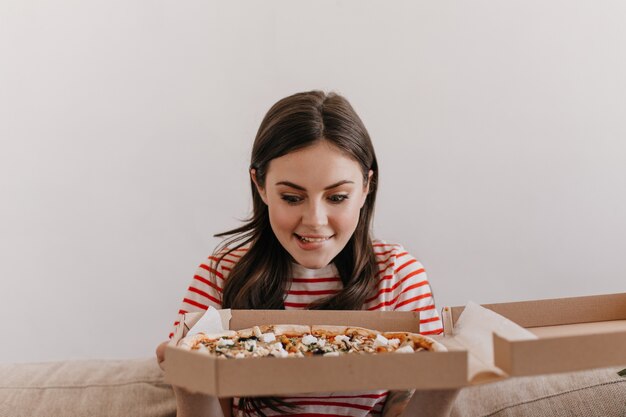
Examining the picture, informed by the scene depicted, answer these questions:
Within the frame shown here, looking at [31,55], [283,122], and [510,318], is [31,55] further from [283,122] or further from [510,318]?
[510,318]

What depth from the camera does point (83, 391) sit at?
1.85 meters

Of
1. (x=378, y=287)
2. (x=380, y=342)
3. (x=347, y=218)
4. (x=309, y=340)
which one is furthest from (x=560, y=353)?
(x=378, y=287)

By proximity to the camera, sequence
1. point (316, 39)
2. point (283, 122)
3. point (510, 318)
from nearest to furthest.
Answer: point (510, 318)
point (283, 122)
point (316, 39)

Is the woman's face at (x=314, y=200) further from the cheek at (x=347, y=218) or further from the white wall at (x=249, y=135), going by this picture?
the white wall at (x=249, y=135)

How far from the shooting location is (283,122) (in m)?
1.59

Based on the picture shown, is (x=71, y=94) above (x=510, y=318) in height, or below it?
above

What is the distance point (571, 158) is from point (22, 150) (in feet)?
5.67

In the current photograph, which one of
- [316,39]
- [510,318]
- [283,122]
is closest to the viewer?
[510,318]

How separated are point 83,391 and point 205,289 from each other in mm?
407

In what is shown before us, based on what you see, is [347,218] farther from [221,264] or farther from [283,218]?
[221,264]

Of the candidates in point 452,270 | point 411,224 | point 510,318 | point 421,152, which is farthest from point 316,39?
point 510,318

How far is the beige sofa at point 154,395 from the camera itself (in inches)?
69.6

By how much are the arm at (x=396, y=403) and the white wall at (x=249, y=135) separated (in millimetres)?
855

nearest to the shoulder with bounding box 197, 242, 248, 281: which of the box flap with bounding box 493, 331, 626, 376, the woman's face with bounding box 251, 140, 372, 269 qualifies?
the woman's face with bounding box 251, 140, 372, 269
